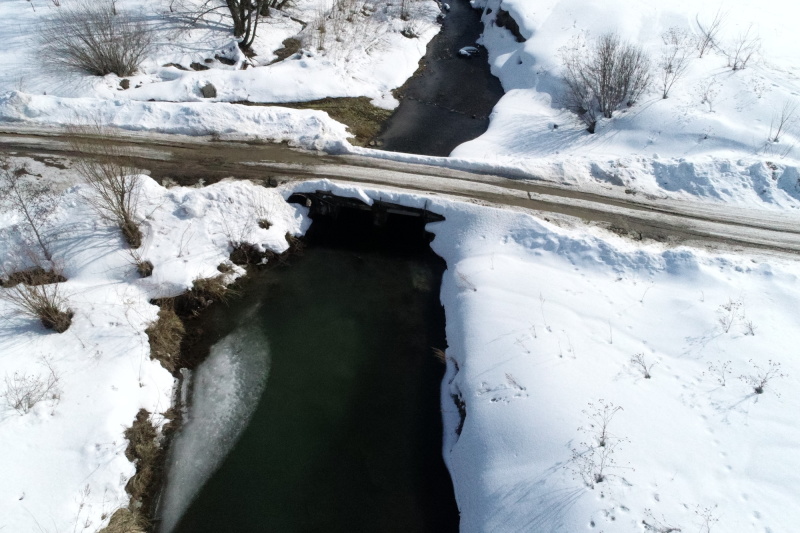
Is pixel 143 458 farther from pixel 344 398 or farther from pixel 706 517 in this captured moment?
pixel 706 517

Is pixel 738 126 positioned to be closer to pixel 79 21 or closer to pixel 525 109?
pixel 525 109

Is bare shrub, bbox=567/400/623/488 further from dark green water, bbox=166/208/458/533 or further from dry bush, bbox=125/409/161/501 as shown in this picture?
dry bush, bbox=125/409/161/501

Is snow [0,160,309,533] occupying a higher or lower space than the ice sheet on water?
higher

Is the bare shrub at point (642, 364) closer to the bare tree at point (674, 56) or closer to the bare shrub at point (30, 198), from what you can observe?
the bare tree at point (674, 56)

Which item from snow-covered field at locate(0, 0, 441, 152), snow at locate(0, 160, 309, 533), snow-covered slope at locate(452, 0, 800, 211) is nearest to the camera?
snow at locate(0, 160, 309, 533)

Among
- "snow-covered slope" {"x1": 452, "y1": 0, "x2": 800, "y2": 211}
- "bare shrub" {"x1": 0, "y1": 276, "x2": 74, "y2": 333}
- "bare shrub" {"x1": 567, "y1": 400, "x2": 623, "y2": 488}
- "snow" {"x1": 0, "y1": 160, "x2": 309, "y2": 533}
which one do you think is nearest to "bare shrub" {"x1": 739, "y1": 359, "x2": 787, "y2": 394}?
"bare shrub" {"x1": 567, "y1": 400, "x2": 623, "y2": 488}

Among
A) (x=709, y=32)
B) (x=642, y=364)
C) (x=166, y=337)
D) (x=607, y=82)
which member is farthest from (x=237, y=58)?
(x=709, y=32)

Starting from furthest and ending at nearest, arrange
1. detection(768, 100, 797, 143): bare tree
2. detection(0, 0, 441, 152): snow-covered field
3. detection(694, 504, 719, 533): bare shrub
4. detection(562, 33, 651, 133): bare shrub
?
detection(562, 33, 651, 133): bare shrub → detection(0, 0, 441, 152): snow-covered field → detection(768, 100, 797, 143): bare tree → detection(694, 504, 719, 533): bare shrub
